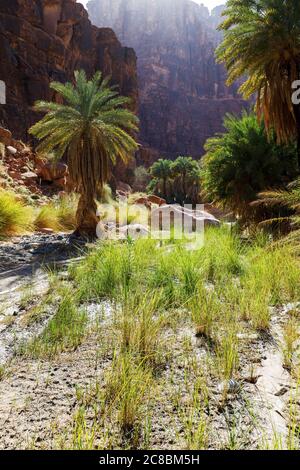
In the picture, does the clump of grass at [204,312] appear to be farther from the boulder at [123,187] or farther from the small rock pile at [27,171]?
the boulder at [123,187]

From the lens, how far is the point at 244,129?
33.6 ft

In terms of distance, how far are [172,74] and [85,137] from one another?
83675mm

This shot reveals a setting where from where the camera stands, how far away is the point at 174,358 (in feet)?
8.20

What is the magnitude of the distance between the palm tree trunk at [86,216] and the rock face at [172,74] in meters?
52.1

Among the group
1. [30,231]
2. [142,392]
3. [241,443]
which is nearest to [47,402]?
[142,392]

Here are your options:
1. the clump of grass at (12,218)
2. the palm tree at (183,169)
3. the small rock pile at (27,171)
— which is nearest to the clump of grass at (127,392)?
the clump of grass at (12,218)

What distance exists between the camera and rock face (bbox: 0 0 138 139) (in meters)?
24.3

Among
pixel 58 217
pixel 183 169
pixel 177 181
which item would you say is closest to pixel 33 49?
pixel 183 169

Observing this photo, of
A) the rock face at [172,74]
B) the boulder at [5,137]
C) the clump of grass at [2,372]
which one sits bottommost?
the clump of grass at [2,372]

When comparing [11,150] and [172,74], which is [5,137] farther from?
[172,74]

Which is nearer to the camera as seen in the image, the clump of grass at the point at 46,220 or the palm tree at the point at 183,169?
A: the clump of grass at the point at 46,220

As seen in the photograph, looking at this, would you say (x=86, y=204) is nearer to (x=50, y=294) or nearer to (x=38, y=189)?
(x=50, y=294)

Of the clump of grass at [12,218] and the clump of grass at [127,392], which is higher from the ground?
the clump of grass at [12,218]

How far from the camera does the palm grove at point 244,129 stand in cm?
838
